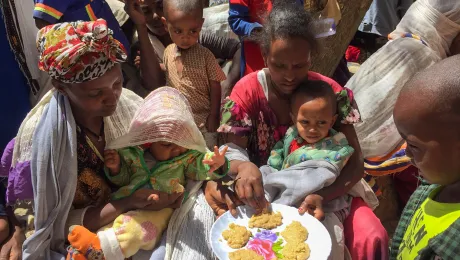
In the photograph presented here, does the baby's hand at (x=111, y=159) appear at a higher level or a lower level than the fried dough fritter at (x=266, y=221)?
higher

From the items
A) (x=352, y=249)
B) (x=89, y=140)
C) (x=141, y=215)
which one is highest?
(x=89, y=140)

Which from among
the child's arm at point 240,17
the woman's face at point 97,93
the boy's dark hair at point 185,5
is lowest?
the child's arm at point 240,17

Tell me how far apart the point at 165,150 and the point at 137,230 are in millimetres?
381

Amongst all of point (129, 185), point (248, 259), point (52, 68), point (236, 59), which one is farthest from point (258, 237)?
point (236, 59)

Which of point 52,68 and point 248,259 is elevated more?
point 52,68

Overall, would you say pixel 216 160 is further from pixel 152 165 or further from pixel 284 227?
pixel 284 227

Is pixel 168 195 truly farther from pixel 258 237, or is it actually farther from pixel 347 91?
pixel 347 91

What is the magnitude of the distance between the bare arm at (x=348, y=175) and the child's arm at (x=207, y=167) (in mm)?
466

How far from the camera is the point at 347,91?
2322 mm

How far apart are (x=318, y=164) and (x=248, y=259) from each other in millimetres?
591

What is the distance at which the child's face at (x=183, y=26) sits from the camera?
3.11 metres

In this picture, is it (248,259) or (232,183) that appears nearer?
(248,259)

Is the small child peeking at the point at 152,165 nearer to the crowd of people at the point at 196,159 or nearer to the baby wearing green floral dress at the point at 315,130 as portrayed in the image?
the crowd of people at the point at 196,159

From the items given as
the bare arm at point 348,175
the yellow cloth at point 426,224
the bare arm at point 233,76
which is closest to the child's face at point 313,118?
the bare arm at point 348,175
